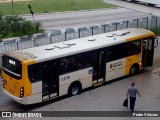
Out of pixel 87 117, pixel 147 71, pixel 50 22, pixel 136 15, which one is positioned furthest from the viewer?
pixel 136 15

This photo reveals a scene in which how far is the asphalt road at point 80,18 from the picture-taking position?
140ft

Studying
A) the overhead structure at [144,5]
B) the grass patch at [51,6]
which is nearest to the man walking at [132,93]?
the overhead structure at [144,5]

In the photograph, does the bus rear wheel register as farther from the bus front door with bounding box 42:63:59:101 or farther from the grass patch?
the grass patch

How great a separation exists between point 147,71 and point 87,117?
839 centimetres

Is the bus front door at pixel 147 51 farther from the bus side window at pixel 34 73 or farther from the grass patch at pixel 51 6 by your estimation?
the grass patch at pixel 51 6

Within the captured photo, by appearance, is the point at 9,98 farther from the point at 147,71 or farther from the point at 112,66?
the point at 147,71

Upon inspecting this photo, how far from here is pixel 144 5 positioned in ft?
78.6

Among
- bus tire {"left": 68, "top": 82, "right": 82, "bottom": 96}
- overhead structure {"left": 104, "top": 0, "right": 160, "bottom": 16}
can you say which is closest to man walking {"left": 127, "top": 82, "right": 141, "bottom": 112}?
bus tire {"left": 68, "top": 82, "right": 82, "bottom": 96}

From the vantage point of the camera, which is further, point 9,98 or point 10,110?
point 9,98

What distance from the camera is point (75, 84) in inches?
731

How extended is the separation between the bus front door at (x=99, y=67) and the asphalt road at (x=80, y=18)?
20.6 m

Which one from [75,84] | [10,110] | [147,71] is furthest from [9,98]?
[147,71]

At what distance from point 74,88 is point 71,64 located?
4.10 ft

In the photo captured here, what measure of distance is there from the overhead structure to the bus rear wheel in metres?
7.36
